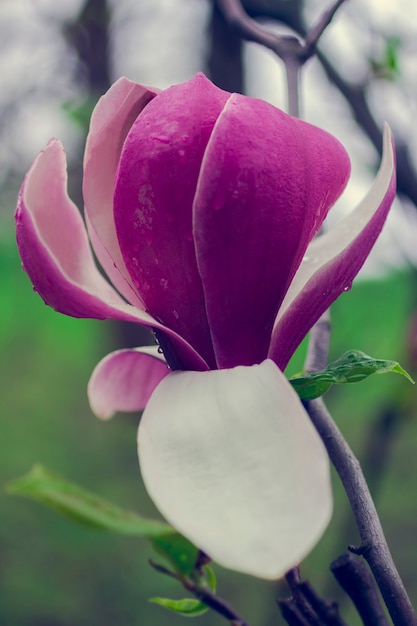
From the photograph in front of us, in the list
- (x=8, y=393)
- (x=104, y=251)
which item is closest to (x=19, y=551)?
(x=8, y=393)

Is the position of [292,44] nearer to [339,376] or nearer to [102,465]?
[339,376]

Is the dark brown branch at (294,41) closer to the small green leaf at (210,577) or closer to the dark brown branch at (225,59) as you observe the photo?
the small green leaf at (210,577)

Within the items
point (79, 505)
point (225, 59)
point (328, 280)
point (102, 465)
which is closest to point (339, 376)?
point (328, 280)

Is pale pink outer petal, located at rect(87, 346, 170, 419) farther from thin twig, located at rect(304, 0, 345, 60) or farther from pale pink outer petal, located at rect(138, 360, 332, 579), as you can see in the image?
thin twig, located at rect(304, 0, 345, 60)

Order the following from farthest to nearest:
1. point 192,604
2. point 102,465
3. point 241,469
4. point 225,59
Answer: point 102,465, point 225,59, point 192,604, point 241,469

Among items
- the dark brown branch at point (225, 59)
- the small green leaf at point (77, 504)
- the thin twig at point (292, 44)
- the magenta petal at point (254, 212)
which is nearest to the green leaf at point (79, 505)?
the small green leaf at point (77, 504)
